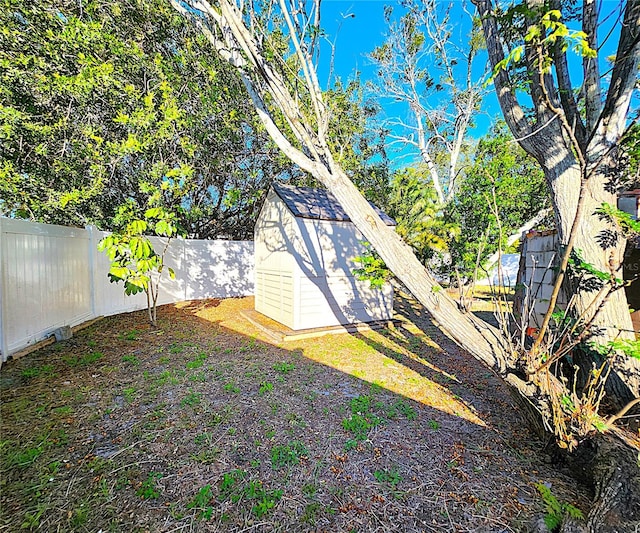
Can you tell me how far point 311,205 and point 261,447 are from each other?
4.87 metres

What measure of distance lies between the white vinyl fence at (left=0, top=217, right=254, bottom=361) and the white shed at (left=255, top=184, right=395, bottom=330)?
3.27 metres

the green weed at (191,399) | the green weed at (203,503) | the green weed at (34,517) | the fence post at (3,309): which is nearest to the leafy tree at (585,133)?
the green weed at (203,503)

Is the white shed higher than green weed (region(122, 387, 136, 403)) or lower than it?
higher

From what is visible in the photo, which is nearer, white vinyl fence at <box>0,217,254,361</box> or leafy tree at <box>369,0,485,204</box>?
white vinyl fence at <box>0,217,254,361</box>

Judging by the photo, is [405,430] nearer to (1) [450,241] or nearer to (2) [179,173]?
(1) [450,241]

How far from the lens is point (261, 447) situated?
8.53 ft

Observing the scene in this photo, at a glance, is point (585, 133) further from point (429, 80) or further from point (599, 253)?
point (429, 80)

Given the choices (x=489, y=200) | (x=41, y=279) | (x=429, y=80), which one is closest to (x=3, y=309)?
(x=41, y=279)

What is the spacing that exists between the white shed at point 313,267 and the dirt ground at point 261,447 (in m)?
1.74

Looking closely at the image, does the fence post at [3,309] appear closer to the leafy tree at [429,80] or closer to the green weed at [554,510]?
the green weed at [554,510]

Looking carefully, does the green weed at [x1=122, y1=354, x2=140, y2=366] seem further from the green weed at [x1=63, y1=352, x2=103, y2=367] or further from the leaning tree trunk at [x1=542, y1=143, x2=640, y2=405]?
the leaning tree trunk at [x1=542, y1=143, x2=640, y2=405]

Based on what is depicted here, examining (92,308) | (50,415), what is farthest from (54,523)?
(92,308)

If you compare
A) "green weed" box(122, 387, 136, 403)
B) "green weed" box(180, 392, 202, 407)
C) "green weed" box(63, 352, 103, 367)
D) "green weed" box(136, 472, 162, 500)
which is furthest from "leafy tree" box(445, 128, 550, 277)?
"green weed" box(63, 352, 103, 367)

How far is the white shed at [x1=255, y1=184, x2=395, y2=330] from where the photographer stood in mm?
6113
